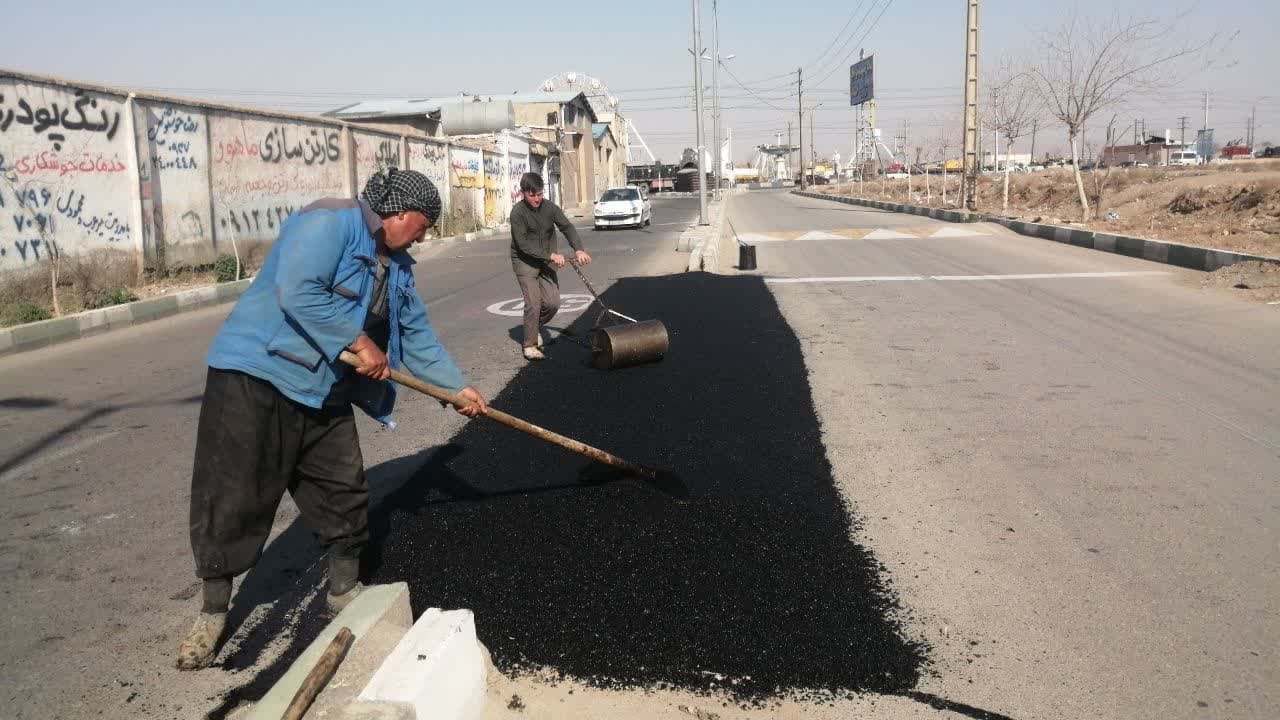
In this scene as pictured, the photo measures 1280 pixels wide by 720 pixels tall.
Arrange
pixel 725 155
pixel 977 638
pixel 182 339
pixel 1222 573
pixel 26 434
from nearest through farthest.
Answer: pixel 977 638
pixel 1222 573
pixel 26 434
pixel 182 339
pixel 725 155

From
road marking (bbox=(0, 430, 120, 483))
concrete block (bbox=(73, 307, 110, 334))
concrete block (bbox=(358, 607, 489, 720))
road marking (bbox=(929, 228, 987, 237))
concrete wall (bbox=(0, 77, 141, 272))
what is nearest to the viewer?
concrete block (bbox=(358, 607, 489, 720))

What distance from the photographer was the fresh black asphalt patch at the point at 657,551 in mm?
3092

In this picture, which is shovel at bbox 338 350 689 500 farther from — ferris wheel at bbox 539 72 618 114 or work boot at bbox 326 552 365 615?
ferris wheel at bbox 539 72 618 114

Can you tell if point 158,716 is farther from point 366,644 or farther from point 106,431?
point 106,431

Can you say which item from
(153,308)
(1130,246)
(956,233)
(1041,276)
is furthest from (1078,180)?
(153,308)

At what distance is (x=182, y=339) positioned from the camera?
389 inches

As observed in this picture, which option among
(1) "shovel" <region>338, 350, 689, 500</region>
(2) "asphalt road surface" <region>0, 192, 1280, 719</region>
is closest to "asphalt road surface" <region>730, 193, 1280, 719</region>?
(2) "asphalt road surface" <region>0, 192, 1280, 719</region>

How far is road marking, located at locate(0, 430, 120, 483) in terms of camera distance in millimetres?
5113

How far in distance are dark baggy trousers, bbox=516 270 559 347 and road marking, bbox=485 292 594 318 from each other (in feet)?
8.99

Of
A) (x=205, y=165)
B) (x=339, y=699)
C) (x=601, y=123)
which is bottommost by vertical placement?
(x=339, y=699)

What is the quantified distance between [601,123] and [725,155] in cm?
5766

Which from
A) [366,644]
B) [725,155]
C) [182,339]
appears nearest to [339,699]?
[366,644]

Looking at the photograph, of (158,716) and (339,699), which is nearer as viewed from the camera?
(339,699)

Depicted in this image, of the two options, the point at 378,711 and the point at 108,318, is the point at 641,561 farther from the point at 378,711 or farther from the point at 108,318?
the point at 108,318
